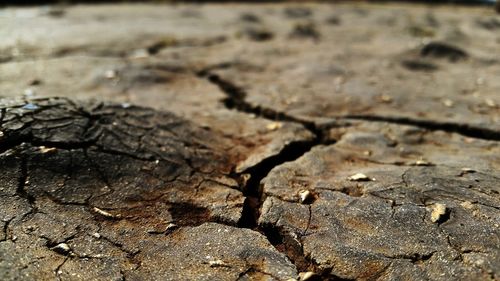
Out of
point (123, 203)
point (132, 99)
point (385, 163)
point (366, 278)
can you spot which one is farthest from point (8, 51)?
point (366, 278)

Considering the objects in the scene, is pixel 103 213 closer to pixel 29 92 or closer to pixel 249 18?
pixel 29 92

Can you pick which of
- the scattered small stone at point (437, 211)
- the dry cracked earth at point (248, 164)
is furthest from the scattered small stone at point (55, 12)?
the scattered small stone at point (437, 211)

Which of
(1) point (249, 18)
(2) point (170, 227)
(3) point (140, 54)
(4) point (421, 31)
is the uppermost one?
(4) point (421, 31)

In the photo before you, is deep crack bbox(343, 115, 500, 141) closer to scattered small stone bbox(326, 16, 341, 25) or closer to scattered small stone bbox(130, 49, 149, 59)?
scattered small stone bbox(130, 49, 149, 59)

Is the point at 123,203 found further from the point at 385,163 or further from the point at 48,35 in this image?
the point at 48,35

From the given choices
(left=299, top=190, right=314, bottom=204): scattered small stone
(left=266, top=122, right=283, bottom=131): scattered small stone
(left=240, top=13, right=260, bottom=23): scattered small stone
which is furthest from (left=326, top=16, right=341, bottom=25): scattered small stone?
(left=299, top=190, right=314, bottom=204): scattered small stone

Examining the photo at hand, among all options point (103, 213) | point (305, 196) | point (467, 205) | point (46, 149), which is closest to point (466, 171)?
point (467, 205)
